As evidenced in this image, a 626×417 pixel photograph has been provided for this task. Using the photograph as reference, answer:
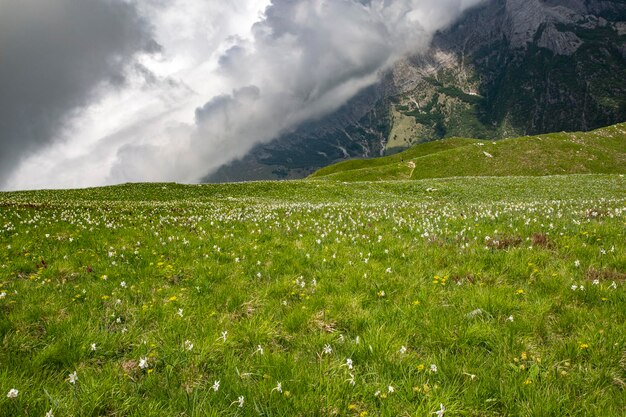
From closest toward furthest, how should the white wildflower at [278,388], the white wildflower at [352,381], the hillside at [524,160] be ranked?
the white wildflower at [278,388] → the white wildflower at [352,381] → the hillside at [524,160]

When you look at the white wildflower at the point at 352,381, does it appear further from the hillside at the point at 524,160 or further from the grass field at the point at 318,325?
the hillside at the point at 524,160

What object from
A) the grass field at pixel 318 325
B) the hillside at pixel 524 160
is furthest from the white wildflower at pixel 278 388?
the hillside at pixel 524 160

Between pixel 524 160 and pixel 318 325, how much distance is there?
118370 mm

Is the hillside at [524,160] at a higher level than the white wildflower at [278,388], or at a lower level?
lower

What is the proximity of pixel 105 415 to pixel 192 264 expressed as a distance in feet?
16.7

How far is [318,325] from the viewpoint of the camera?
5480 mm

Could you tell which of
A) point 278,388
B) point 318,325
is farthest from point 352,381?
point 318,325

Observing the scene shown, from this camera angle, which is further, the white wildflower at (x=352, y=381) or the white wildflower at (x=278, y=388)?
the white wildflower at (x=352, y=381)

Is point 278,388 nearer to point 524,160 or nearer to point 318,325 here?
point 318,325

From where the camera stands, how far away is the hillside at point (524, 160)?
9875cm

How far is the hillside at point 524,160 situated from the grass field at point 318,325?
98.6m

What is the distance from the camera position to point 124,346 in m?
4.89

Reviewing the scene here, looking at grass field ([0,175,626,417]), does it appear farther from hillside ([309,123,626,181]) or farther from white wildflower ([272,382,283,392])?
hillside ([309,123,626,181])

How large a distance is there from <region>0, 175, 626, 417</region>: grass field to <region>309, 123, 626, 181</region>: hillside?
9861 centimetres
